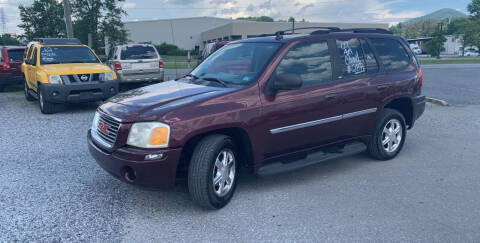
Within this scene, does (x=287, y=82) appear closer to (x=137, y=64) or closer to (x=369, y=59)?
(x=369, y=59)

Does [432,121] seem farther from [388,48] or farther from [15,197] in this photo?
[15,197]

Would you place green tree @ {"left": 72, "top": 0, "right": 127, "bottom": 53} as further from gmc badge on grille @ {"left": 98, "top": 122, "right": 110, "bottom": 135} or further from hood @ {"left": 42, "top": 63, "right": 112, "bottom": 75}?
gmc badge on grille @ {"left": 98, "top": 122, "right": 110, "bottom": 135}

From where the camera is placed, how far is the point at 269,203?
14.2ft

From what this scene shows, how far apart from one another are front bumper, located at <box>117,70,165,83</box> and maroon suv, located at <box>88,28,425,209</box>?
29.9 ft

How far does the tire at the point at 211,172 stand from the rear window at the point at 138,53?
1083 cm

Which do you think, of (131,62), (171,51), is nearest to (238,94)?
(131,62)

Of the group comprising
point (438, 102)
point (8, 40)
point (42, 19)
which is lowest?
point (438, 102)

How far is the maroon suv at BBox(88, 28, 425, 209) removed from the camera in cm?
384

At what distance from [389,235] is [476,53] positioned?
72161 mm

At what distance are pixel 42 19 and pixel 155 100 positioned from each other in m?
42.1

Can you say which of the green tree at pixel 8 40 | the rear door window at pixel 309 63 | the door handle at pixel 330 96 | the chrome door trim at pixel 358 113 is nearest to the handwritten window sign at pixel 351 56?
the rear door window at pixel 309 63

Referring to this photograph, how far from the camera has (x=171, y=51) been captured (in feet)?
188

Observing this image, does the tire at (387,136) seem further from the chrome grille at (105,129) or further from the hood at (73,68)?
the hood at (73,68)

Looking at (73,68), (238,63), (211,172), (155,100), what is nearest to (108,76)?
(73,68)
